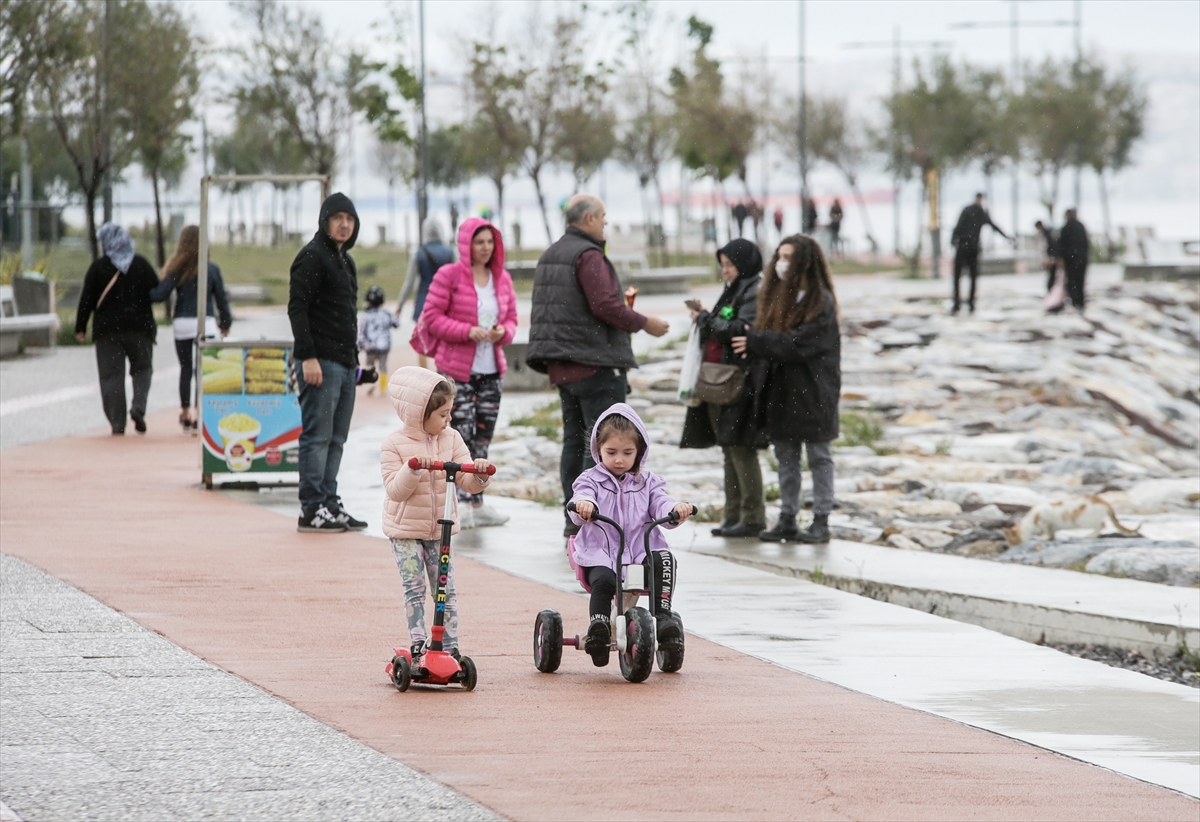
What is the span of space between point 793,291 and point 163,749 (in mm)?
5501

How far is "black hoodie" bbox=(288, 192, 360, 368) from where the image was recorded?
992cm

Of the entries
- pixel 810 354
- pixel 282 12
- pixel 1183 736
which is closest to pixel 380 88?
pixel 282 12

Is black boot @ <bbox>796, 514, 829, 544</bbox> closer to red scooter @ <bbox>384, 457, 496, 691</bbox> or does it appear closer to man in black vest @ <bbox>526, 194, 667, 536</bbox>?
man in black vest @ <bbox>526, 194, 667, 536</bbox>

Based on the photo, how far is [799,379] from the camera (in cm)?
1002

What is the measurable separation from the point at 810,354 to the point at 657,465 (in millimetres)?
4942

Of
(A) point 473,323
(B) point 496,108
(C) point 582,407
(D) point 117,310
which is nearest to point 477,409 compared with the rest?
(A) point 473,323

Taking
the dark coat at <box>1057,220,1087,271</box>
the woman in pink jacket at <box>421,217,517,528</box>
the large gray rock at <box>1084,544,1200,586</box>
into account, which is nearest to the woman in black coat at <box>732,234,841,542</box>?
the woman in pink jacket at <box>421,217,517,528</box>

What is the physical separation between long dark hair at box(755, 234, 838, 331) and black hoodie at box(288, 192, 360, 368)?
7.95 ft

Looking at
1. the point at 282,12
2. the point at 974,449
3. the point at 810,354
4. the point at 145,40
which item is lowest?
the point at 974,449

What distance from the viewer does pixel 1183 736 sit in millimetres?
6254

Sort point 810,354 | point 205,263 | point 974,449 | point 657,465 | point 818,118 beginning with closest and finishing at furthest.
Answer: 1. point 810,354
2. point 205,263
3. point 657,465
4. point 974,449
5. point 818,118

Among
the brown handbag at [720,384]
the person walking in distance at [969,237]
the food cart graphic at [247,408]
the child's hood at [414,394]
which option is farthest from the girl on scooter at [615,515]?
the person walking in distance at [969,237]

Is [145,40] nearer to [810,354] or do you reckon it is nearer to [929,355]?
[929,355]

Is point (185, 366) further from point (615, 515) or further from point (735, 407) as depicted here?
point (615, 515)
